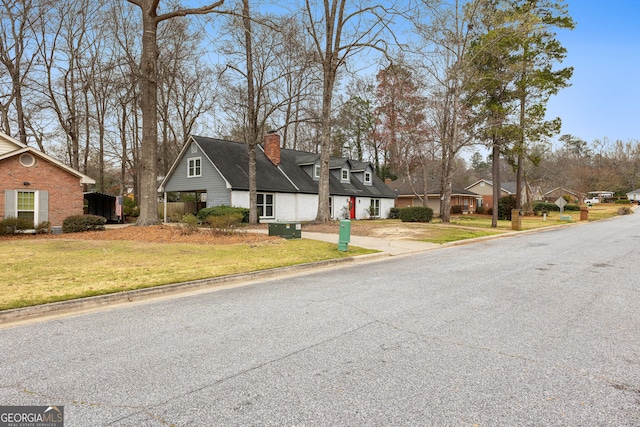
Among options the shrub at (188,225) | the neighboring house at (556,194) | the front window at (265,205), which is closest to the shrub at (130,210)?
the front window at (265,205)

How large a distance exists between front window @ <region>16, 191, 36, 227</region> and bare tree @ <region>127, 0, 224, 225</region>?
15.6ft

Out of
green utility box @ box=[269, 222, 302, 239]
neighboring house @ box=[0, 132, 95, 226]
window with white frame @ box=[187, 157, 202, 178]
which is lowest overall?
green utility box @ box=[269, 222, 302, 239]

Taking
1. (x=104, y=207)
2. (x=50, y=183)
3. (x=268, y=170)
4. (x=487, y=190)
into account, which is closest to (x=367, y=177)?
(x=268, y=170)

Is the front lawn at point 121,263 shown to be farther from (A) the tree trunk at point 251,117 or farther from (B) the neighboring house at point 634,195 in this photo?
(B) the neighboring house at point 634,195

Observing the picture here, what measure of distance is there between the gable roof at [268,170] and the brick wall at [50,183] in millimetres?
8967

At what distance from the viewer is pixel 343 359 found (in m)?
3.83

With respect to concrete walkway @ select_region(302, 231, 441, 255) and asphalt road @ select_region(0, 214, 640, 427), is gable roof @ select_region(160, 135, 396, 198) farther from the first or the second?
asphalt road @ select_region(0, 214, 640, 427)

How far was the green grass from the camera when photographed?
21.7ft

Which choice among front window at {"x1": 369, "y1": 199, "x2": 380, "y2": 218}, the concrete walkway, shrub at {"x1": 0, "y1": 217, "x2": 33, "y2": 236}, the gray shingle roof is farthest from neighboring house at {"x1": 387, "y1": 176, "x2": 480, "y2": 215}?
shrub at {"x1": 0, "y1": 217, "x2": 33, "y2": 236}

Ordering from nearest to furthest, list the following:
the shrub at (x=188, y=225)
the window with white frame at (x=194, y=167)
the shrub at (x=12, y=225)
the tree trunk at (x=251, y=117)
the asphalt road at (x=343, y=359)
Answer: the asphalt road at (x=343, y=359)
the shrub at (x=188, y=225)
the shrub at (x=12, y=225)
the tree trunk at (x=251, y=117)
the window with white frame at (x=194, y=167)

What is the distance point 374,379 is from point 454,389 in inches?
26.8

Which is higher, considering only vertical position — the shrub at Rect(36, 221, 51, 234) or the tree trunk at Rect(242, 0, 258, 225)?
the tree trunk at Rect(242, 0, 258, 225)

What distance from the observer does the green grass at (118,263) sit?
6617 mm

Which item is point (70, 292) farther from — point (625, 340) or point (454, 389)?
point (625, 340)
